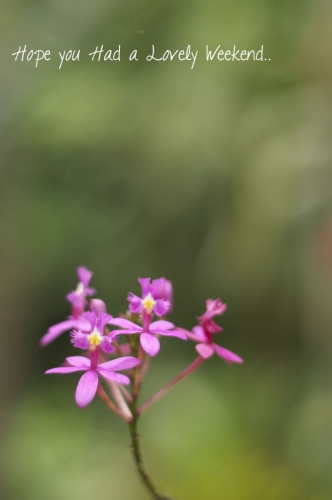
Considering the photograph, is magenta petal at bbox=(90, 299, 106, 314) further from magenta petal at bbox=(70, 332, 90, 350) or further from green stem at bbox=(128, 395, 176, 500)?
green stem at bbox=(128, 395, 176, 500)

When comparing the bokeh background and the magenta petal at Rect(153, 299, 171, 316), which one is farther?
the bokeh background

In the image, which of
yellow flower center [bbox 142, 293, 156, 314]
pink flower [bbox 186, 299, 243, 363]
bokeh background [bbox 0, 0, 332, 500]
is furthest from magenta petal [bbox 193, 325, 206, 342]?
bokeh background [bbox 0, 0, 332, 500]

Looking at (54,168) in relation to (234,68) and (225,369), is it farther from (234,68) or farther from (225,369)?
(225,369)

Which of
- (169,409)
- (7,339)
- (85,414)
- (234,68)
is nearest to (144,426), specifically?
(169,409)

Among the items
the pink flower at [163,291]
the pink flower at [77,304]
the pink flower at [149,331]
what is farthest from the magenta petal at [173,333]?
the pink flower at [77,304]

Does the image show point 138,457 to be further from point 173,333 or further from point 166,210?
point 166,210

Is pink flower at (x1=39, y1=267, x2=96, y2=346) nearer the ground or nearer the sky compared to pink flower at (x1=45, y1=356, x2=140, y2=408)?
nearer the sky

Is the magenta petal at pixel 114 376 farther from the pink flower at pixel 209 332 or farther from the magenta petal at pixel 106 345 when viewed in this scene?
the pink flower at pixel 209 332
